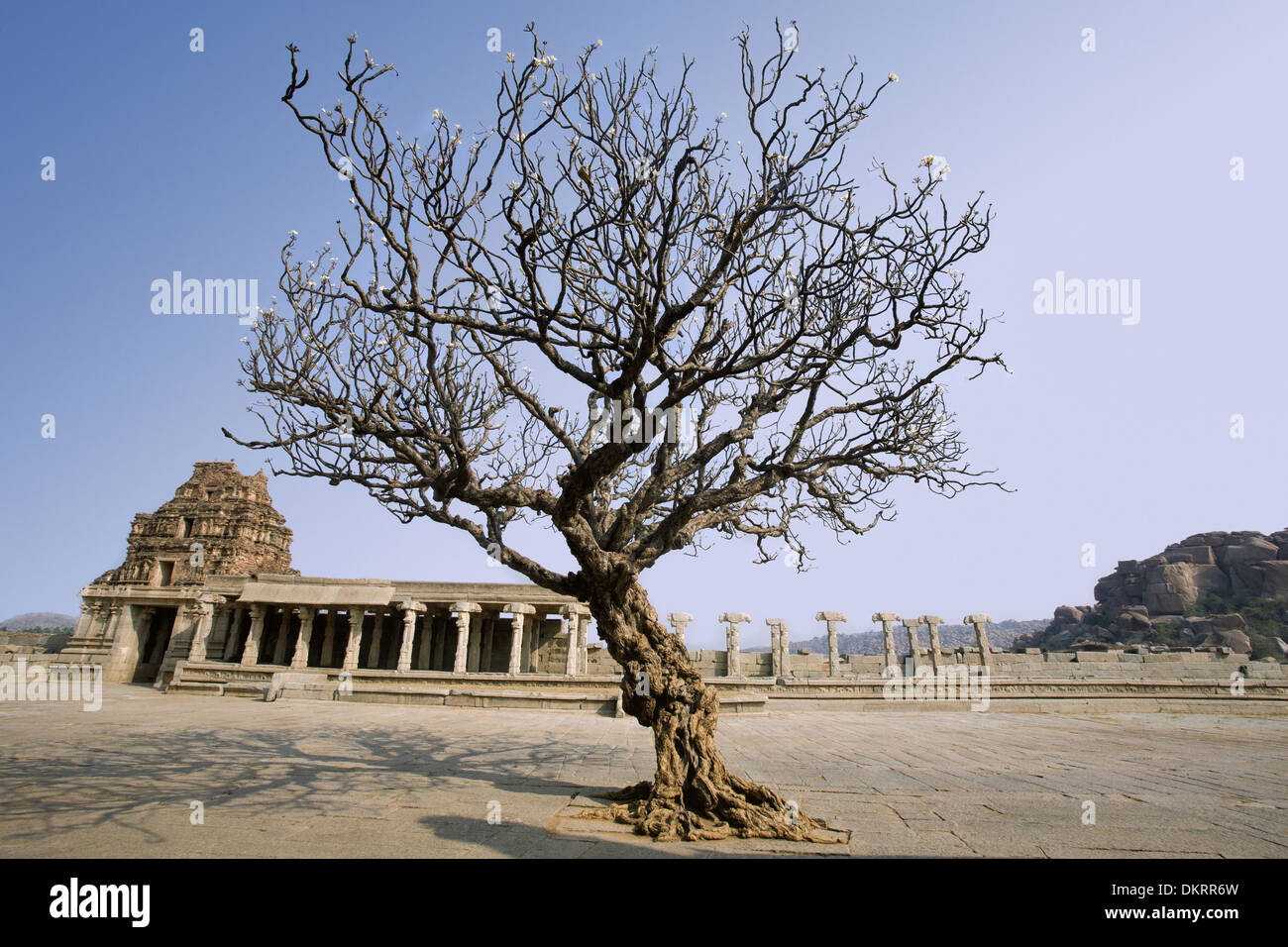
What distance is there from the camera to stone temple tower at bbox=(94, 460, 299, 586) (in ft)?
146

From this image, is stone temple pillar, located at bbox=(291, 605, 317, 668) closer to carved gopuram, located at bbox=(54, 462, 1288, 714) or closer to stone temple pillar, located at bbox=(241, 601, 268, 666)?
carved gopuram, located at bbox=(54, 462, 1288, 714)

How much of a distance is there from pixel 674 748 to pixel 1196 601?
7949 cm

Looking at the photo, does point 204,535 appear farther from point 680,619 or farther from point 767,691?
point 767,691

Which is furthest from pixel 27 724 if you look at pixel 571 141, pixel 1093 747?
pixel 1093 747

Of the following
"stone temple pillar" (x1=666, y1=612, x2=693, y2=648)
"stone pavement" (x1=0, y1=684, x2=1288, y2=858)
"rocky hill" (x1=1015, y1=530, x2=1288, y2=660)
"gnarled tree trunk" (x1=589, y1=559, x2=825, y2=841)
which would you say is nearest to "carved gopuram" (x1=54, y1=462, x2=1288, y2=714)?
"stone temple pillar" (x1=666, y1=612, x2=693, y2=648)

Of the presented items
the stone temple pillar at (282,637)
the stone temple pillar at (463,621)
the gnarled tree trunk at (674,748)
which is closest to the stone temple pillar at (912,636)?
the stone temple pillar at (463,621)

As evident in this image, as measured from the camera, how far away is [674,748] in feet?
20.1

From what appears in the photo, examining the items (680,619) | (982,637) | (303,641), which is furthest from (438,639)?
(982,637)

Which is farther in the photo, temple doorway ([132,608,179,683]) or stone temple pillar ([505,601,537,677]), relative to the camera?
temple doorway ([132,608,179,683])

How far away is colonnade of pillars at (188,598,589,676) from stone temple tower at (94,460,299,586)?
1011 centimetres

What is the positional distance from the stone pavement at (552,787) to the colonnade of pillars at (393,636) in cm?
1302

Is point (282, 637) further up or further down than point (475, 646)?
further up

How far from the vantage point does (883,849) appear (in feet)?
15.9
